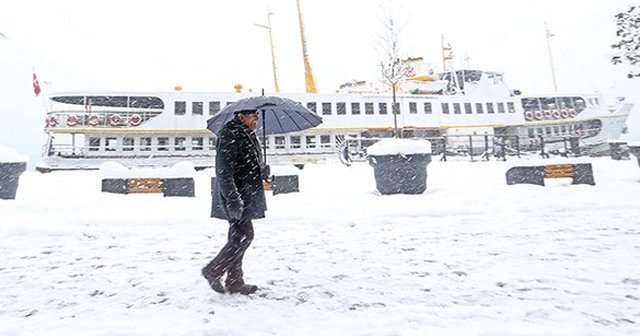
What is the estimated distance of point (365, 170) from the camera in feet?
47.8

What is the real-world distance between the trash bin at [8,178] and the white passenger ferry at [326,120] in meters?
11.8

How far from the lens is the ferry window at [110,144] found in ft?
72.1

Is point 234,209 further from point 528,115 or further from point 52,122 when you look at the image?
point 528,115

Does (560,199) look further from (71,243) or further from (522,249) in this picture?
(71,243)

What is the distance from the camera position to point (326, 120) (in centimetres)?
2452

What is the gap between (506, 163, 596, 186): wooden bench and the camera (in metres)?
9.57

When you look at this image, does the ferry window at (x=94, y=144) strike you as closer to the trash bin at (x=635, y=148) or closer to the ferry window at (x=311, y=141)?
the ferry window at (x=311, y=141)

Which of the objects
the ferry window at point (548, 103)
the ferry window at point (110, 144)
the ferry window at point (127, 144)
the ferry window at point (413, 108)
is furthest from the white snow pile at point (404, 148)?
the ferry window at point (548, 103)

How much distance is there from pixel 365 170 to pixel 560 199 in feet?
24.9

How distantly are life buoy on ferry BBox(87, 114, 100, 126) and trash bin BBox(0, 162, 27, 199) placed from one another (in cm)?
1395

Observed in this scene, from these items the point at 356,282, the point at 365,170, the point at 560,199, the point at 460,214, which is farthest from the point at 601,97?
the point at 356,282

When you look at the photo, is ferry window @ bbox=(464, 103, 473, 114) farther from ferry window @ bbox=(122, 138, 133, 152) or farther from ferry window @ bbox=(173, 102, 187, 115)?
ferry window @ bbox=(122, 138, 133, 152)

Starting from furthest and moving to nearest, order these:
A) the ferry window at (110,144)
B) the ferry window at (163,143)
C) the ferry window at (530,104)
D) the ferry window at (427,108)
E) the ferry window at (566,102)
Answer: the ferry window at (530,104) → the ferry window at (566,102) → the ferry window at (427,108) → the ferry window at (163,143) → the ferry window at (110,144)

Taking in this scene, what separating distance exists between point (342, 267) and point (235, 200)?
158cm
